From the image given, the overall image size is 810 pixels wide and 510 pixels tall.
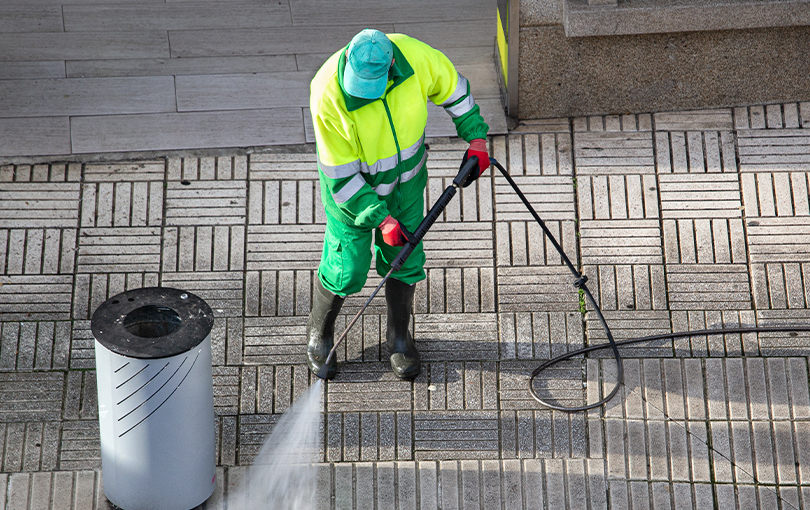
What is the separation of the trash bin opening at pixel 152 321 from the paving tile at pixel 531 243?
1.96 meters

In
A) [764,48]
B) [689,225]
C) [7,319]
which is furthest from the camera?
[764,48]

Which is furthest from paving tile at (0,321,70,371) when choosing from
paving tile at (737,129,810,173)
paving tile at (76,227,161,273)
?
paving tile at (737,129,810,173)

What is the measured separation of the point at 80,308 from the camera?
4434 millimetres

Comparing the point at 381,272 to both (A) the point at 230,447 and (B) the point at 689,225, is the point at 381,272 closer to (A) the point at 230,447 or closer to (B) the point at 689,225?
(A) the point at 230,447

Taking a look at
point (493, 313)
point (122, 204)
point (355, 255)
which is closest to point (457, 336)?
point (493, 313)

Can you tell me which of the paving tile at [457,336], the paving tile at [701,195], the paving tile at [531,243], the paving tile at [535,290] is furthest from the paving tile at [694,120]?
the paving tile at [457,336]

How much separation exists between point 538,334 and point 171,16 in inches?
135

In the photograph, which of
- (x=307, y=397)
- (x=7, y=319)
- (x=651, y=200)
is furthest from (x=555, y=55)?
(x=7, y=319)

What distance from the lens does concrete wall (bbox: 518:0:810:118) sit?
4969mm

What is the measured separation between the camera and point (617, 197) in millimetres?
4859

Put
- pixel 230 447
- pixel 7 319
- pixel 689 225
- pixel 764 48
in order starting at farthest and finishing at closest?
pixel 764 48 → pixel 689 225 → pixel 7 319 → pixel 230 447

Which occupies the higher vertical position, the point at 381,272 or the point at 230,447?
the point at 381,272

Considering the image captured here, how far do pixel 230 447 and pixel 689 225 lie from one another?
2.77 meters

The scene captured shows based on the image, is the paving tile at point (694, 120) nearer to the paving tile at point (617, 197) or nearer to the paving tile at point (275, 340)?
the paving tile at point (617, 197)
